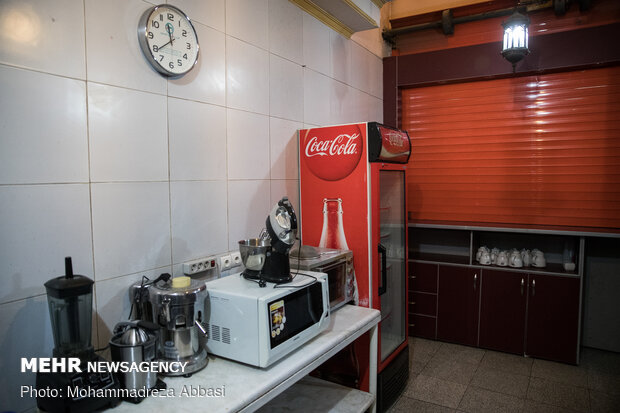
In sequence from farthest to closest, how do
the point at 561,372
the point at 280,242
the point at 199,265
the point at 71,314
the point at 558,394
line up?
the point at 561,372 → the point at 558,394 → the point at 199,265 → the point at 280,242 → the point at 71,314

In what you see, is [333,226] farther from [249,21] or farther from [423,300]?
[423,300]

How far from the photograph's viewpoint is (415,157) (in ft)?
13.9

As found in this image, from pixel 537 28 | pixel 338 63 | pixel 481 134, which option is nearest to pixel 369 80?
pixel 338 63

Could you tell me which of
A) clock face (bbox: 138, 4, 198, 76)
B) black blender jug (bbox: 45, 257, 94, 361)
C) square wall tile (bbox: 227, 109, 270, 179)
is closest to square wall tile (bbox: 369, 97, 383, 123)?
square wall tile (bbox: 227, 109, 270, 179)

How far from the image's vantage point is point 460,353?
365 centimetres

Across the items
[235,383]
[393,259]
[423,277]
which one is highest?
[393,259]

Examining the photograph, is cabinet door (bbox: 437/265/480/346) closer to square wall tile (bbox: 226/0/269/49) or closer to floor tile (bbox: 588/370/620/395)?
floor tile (bbox: 588/370/620/395)

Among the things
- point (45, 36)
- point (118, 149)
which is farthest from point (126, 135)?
point (45, 36)

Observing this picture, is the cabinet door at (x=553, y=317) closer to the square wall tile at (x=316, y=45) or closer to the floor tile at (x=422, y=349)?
the floor tile at (x=422, y=349)

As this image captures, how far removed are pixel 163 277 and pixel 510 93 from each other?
344 centimetres

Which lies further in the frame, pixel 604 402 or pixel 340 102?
pixel 340 102

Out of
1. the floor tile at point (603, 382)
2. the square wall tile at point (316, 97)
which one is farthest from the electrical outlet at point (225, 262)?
the floor tile at point (603, 382)

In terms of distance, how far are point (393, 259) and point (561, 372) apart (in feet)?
5.40

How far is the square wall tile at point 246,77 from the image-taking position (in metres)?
2.32
